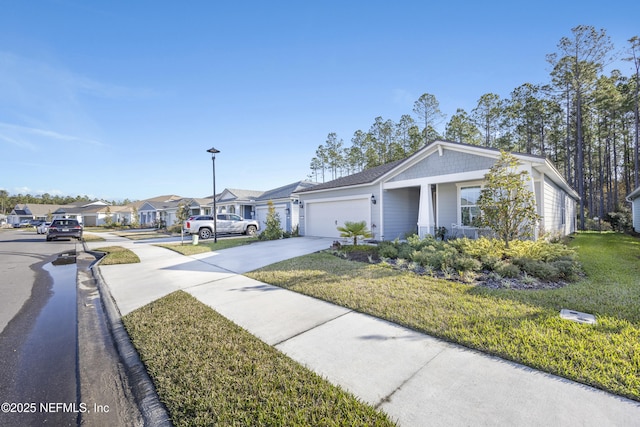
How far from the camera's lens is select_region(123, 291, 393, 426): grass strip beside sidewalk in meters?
2.14

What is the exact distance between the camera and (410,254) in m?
7.98

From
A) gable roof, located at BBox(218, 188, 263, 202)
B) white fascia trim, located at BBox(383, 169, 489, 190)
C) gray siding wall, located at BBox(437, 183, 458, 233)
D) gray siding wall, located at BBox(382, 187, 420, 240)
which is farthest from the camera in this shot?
gable roof, located at BBox(218, 188, 263, 202)

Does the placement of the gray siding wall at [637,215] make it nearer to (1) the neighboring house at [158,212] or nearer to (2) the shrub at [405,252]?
(2) the shrub at [405,252]

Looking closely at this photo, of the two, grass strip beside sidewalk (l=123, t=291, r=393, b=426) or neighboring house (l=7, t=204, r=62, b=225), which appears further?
neighboring house (l=7, t=204, r=62, b=225)

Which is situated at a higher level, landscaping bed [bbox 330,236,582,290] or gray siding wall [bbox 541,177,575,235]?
gray siding wall [bbox 541,177,575,235]

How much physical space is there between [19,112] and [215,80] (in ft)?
36.7

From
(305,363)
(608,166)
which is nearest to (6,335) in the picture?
(305,363)

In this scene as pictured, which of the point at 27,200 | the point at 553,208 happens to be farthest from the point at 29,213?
the point at 553,208

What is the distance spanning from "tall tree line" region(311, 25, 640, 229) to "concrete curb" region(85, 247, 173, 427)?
22933mm

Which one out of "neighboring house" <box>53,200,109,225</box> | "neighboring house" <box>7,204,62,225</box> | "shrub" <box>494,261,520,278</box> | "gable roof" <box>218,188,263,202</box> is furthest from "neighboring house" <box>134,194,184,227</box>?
"neighboring house" <box>7,204,62,225</box>

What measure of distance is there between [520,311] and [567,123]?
30228 mm

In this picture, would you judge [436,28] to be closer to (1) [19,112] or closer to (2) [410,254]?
(2) [410,254]

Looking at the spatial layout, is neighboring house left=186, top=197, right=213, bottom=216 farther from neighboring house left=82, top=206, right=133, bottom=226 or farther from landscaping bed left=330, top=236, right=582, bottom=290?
neighboring house left=82, top=206, right=133, bottom=226

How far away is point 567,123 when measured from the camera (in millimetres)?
24594
